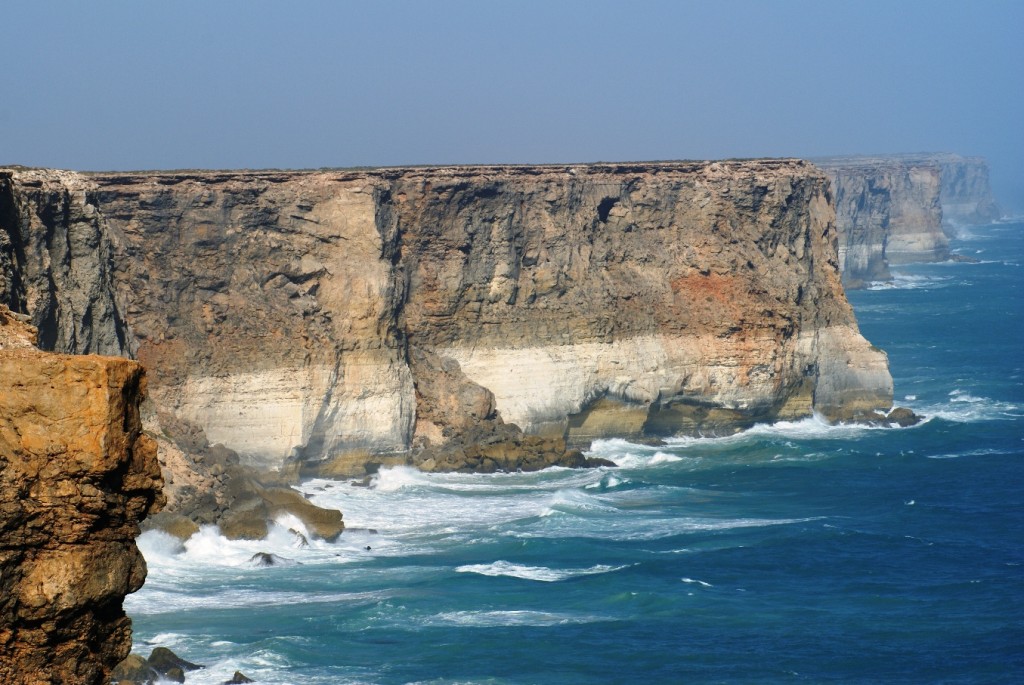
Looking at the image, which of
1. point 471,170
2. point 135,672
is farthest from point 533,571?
point 471,170

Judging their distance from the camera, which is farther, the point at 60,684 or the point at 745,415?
the point at 745,415

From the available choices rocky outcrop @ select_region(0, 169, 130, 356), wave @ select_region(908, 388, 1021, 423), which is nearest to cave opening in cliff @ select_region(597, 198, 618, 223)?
wave @ select_region(908, 388, 1021, 423)

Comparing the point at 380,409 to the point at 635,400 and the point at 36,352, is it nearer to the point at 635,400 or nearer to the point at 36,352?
the point at 635,400

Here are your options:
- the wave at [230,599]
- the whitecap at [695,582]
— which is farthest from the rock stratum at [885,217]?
the wave at [230,599]

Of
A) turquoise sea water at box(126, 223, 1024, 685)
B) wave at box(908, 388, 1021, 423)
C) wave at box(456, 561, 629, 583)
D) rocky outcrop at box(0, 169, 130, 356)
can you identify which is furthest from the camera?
wave at box(908, 388, 1021, 423)

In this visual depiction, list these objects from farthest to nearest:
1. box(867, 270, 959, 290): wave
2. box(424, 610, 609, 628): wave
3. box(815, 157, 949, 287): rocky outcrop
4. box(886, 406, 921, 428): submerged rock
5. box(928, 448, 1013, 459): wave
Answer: box(815, 157, 949, 287): rocky outcrop → box(867, 270, 959, 290): wave → box(886, 406, 921, 428): submerged rock → box(928, 448, 1013, 459): wave → box(424, 610, 609, 628): wave

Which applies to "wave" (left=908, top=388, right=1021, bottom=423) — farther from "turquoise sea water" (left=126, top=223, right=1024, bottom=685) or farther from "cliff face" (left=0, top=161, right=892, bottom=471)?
"turquoise sea water" (left=126, top=223, right=1024, bottom=685)

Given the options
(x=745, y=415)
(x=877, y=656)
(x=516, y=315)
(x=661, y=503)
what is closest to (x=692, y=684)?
(x=877, y=656)
